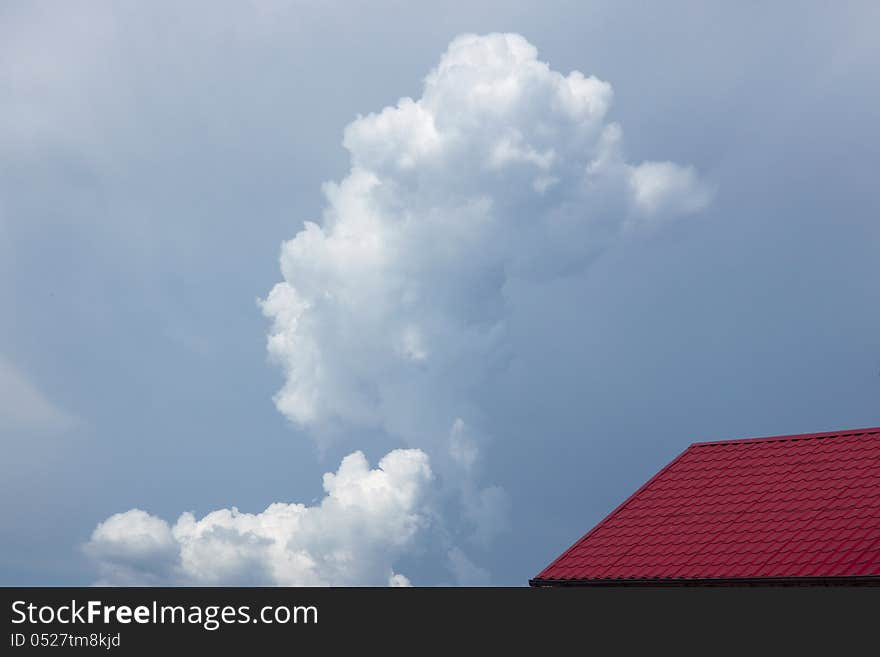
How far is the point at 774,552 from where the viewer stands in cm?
2777

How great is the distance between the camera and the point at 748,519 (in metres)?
29.9

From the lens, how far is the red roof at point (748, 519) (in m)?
27.2

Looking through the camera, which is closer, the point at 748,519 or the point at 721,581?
the point at 721,581

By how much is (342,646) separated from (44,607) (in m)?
5.43

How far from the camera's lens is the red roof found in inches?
1071

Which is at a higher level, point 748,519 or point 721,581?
point 748,519

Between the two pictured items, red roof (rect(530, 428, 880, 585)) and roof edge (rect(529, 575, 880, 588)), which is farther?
red roof (rect(530, 428, 880, 585))

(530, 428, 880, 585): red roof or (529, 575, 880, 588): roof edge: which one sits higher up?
(530, 428, 880, 585): red roof

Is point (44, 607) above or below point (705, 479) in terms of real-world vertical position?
below

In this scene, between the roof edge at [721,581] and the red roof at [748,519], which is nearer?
the roof edge at [721,581]

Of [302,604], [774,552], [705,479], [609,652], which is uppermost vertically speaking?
[705,479]

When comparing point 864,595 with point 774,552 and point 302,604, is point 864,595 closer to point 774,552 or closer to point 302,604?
point 774,552

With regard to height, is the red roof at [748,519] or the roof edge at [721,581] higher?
the red roof at [748,519]

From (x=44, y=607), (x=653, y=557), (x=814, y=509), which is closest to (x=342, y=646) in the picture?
(x=44, y=607)
